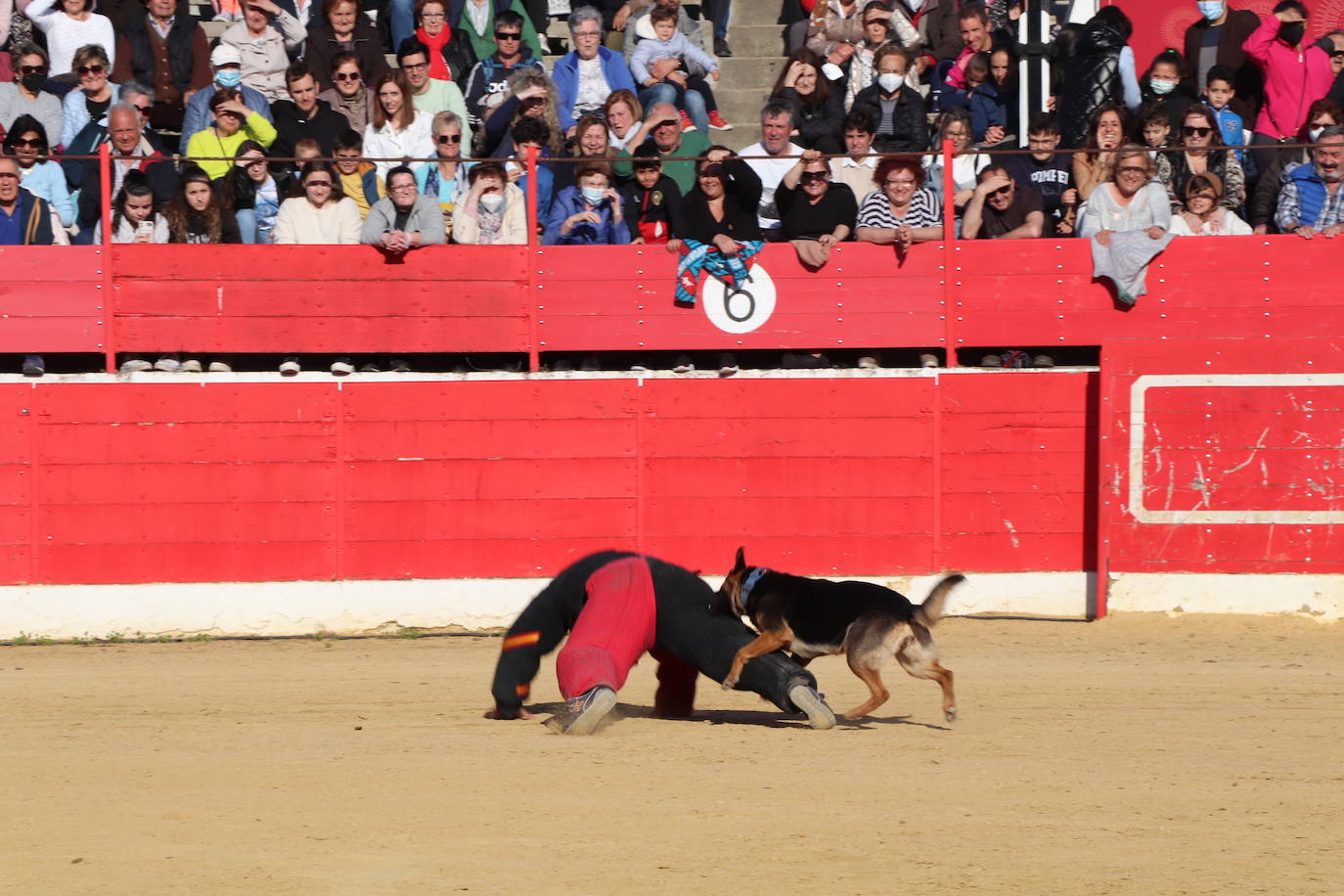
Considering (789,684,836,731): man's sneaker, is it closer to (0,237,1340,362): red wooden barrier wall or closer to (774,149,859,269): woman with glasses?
(0,237,1340,362): red wooden barrier wall

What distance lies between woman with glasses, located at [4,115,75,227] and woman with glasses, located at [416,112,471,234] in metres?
2.58

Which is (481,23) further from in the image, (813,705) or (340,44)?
(813,705)

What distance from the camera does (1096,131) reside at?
1266 centimetres

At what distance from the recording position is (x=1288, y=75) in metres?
13.8

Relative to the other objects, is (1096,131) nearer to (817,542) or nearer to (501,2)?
(817,542)

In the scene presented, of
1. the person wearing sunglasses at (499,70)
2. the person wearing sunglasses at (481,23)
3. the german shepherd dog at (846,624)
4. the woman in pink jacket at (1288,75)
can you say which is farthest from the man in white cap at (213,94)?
the woman in pink jacket at (1288,75)

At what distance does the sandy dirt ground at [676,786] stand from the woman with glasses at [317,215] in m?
3.46

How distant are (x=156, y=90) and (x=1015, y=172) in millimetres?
6991

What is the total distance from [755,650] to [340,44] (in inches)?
321

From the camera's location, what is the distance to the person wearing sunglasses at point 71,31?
14180mm

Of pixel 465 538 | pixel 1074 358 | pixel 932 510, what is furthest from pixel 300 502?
pixel 1074 358

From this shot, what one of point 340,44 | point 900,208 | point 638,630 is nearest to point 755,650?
point 638,630

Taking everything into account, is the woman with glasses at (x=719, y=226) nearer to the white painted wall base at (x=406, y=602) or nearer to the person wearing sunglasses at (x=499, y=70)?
the person wearing sunglasses at (x=499, y=70)

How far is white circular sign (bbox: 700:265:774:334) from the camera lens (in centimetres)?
1240
